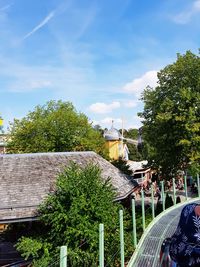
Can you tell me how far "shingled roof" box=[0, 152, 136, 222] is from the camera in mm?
12016

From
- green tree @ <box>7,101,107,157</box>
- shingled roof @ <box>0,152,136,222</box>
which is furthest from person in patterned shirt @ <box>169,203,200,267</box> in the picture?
green tree @ <box>7,101,107,157</box>

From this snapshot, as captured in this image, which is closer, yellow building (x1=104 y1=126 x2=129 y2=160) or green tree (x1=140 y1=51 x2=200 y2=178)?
green tree (x1=140 y1=51 x2=200 y2=178)

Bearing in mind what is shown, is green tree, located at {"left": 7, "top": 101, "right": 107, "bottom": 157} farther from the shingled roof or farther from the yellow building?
the yellow building

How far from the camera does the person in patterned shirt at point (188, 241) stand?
14.7 feet

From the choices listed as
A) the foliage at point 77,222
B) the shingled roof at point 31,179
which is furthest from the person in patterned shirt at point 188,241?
the shingled roof at point 31,179

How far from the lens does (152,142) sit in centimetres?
1962

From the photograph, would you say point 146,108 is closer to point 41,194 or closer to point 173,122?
Result: point 173,122

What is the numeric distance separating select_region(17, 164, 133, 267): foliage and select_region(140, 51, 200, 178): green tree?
317 inches

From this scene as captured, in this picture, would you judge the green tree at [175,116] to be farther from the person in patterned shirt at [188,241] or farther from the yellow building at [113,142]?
the yellow building at [113,142]

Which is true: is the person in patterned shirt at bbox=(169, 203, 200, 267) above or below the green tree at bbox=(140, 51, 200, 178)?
below

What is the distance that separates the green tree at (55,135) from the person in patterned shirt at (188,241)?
24.6 metres

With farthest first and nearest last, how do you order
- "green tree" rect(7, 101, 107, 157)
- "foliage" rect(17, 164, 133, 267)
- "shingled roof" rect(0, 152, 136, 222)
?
"green tree" rect(7, 101, 107, 157), "shingled roof" rect(0, 152, 136, 222), "foliage" rect(17, 164, 133, 267)

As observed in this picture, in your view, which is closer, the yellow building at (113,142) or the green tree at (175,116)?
the green tree at (175,116)

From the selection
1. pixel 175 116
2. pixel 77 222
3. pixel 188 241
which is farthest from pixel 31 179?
pixel 188 241
